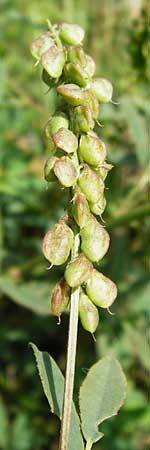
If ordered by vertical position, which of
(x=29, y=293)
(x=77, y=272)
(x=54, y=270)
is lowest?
(x=54, y=270)

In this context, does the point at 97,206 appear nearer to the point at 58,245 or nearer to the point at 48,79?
the point at 58,245

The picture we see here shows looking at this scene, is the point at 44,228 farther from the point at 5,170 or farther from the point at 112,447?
the point at 112,447

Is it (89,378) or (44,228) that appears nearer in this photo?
(89,378)

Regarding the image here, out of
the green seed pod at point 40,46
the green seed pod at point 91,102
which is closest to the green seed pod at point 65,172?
the green seed pod at point 91,102

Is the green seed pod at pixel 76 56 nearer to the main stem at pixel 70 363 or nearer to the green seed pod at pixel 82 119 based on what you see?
the green seed pod at pixel 82 119

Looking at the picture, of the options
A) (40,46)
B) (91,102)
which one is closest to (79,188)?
(91,102)

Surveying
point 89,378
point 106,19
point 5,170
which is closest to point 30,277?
point 5,170
